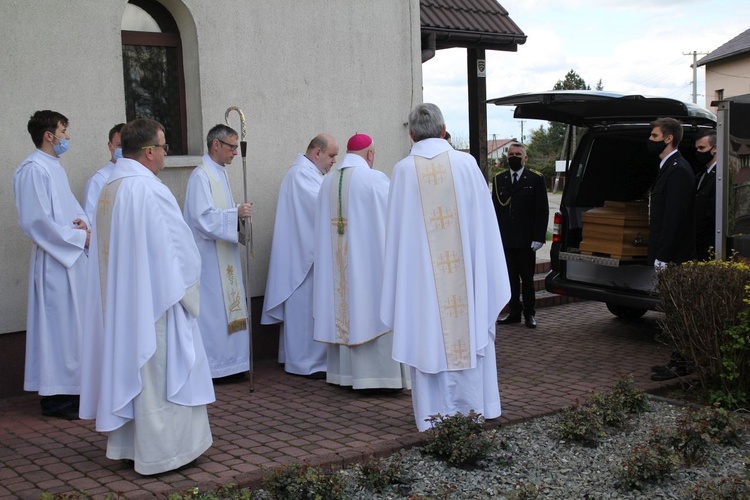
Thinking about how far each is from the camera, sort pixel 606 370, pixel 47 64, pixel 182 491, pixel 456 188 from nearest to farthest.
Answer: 1. pixel 182 491
2. pixel 456 188
3. pixel 47 64
4. pixel 606 370

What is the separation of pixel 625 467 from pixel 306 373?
352 centimetres

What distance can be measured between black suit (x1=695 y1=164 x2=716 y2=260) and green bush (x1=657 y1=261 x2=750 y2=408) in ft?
4.23

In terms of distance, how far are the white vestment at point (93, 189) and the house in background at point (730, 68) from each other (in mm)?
39243

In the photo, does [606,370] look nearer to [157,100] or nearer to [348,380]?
[348,380]

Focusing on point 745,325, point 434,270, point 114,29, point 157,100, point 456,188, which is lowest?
point 745,325

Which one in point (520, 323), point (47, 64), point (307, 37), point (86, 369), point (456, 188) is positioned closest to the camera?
point (86, 369)

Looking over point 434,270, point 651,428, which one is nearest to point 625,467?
point 651,428

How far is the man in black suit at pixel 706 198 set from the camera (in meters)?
7.95

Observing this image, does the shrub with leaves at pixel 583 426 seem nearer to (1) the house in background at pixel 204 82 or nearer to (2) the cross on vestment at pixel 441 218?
(2) the cross on vestment at pixel 441 218

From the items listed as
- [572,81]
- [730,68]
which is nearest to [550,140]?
[572,81]

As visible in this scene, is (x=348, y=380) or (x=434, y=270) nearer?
(x=434, y=270)

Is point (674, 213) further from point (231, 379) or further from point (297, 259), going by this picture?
point (231, 379)

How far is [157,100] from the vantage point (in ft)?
27.6

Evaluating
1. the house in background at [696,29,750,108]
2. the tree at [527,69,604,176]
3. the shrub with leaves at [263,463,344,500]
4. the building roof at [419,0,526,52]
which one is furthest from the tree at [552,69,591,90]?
the shrub with leaves at [263,463,344,500]
